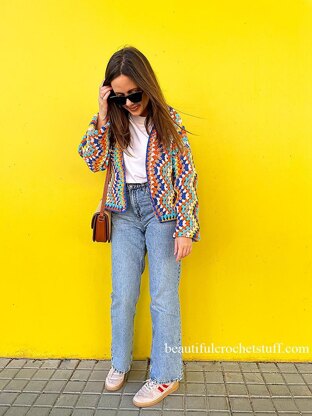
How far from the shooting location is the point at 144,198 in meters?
2.29

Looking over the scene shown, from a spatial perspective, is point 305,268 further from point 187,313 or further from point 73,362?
point 73,362

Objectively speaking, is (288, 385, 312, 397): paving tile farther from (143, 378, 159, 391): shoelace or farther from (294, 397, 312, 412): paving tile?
(143, 378, 159, 391): shoelace

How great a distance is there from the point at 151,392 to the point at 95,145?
138 cm

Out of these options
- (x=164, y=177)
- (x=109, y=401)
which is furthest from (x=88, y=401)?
(x=164, y=177)

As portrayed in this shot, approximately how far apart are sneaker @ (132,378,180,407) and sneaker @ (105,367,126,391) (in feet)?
0.45

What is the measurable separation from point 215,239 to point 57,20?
5.47ft

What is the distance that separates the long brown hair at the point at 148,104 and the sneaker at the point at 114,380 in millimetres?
1313

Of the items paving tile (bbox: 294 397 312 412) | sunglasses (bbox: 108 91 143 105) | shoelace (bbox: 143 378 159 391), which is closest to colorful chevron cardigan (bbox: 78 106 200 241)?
sunglasses (bbox: 108 91 143 105)

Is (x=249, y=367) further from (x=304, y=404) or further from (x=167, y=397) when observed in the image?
(x=167, y=397)

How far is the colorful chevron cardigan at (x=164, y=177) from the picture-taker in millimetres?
2213

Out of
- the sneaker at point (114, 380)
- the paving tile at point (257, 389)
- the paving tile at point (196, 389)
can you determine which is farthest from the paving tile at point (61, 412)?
the paving tile at point (257, 389)

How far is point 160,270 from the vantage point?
2.31 m

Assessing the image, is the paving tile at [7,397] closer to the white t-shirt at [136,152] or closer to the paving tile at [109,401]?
the paving tile at [109,401]

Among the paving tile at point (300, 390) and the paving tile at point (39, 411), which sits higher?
the paving tile at point (39, 411)
